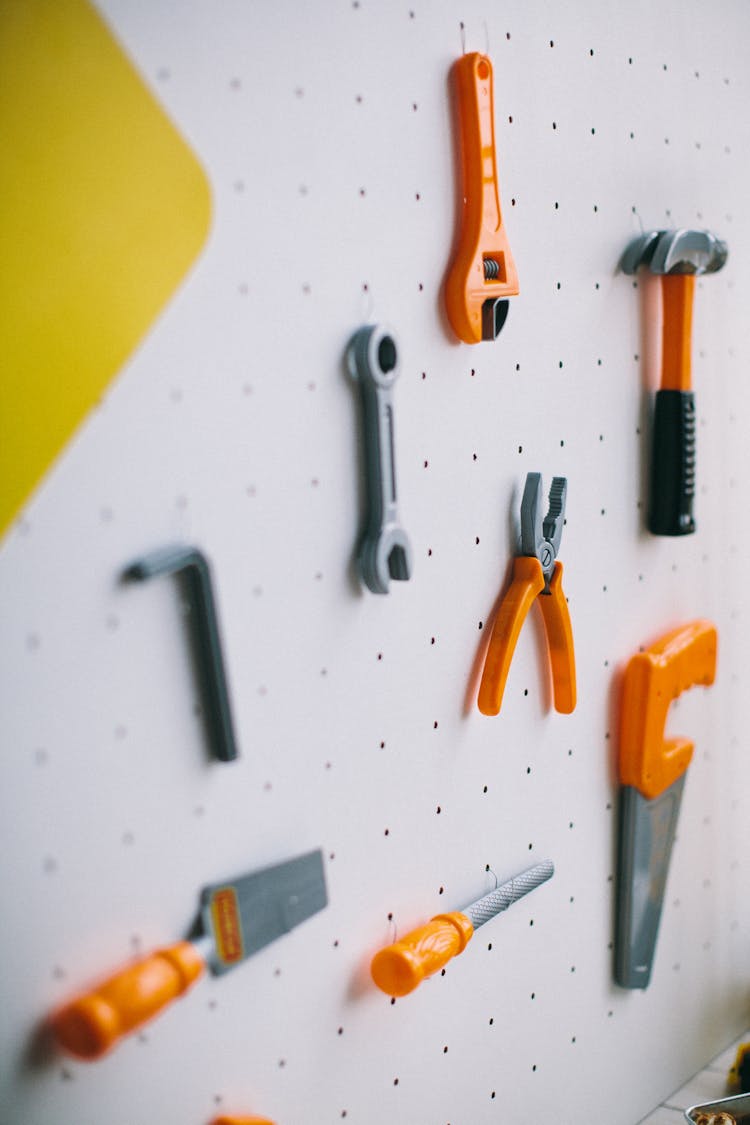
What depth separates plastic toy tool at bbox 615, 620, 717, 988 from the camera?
3.16 feet

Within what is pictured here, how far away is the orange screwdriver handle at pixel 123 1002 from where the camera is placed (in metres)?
0.53

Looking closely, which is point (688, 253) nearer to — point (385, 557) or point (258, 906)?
point (385, 557)

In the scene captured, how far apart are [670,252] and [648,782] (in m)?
0.46

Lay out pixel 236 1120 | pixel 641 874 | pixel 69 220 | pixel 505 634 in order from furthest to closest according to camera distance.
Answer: pixel 641 874, pixel 505 634, pixel 236 1120, pixel 69 220

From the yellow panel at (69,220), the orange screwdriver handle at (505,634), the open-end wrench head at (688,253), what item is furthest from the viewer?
the open-end wrench head at (688,253)

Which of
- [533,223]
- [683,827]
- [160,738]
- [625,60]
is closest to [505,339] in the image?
[533,223]

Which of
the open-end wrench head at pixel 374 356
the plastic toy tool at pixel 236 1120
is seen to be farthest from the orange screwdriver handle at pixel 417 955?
the open-end wrench head at pixel 374 356

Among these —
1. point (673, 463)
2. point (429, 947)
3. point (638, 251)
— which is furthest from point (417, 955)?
point (638, 251)

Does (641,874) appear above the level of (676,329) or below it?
below

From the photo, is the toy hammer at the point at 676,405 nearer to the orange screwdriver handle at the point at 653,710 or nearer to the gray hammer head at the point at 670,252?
the gray hammer head at the point at 670,252

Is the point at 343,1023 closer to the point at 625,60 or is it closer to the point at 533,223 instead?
the point at 533,223

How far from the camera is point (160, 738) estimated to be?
0.59 metres

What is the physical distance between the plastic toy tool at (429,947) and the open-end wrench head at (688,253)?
525 millimetres

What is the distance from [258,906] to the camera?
64cm
